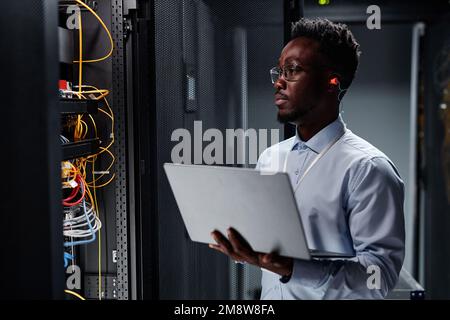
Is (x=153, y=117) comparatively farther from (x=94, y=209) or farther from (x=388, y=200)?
(x=388, y=200)

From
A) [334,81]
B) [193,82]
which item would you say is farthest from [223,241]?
[193,82]

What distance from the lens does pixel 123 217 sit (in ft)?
6.09

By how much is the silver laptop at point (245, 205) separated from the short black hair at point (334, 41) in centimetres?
68

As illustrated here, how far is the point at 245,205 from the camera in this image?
3.55ft

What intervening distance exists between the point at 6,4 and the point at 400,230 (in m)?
1.09

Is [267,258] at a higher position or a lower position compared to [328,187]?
lower

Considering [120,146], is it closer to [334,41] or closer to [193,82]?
[193,82]

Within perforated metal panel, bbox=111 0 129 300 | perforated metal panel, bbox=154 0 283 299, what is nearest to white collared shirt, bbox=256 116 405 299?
perforated metal panel, bbox=154 0 283 299

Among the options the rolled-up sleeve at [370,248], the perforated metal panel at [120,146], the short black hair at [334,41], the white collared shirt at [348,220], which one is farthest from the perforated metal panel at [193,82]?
the rolled-up sleeve at [370,248]

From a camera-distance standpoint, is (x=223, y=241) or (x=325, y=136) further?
(x=325, y=136)

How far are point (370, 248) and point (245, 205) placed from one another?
1.40 ft

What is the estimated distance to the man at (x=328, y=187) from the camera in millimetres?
1270

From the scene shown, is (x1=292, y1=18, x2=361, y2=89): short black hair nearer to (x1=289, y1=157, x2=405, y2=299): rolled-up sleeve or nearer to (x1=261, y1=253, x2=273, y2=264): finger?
(x1=289, y1=157, x2=405, y2=299): rolled-up sleeve

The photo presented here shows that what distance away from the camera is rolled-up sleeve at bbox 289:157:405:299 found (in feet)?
4.14
